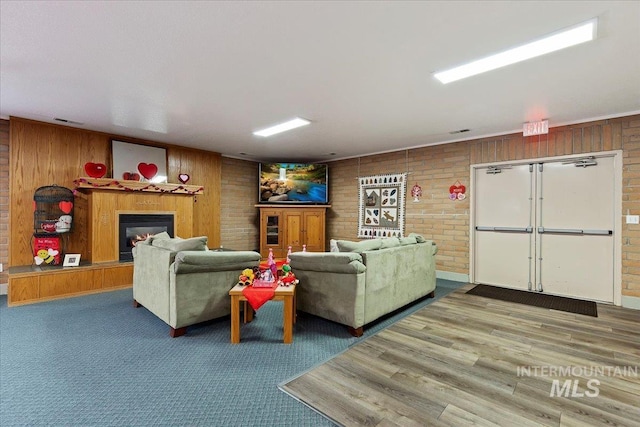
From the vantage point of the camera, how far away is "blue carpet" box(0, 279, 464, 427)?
1.87 meters

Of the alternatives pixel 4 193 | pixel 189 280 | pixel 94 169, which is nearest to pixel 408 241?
pixel 189 280

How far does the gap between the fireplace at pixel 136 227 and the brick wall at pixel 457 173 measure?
3778mm

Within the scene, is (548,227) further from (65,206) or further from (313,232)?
(65,206)

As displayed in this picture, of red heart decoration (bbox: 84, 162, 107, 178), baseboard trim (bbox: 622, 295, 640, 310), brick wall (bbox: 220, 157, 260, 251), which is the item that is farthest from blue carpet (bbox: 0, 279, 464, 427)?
brick wall (bbox: 220, 157, 260, 251)

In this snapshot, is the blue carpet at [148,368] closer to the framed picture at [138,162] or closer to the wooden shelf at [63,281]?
the wooden shelf at [63,281]

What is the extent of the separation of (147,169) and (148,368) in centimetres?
412

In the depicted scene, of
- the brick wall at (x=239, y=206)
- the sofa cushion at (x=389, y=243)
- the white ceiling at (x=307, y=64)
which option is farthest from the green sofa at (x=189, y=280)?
the brick wall at (x=239, y=206)

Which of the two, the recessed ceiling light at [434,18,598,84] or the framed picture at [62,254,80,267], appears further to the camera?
the framed picture at [62,254,80,267]

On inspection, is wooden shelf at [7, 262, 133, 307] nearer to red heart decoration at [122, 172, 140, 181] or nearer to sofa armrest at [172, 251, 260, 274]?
red heart decoration at [122, 172, 140, 181]

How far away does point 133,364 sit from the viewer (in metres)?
2.47

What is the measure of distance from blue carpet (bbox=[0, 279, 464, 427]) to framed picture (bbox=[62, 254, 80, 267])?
2.69 ft

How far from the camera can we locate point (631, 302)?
3.97m

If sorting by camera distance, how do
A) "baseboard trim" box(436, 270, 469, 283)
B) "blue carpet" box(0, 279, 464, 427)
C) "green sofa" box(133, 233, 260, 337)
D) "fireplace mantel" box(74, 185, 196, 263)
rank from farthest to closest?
1. "baseboard trim" box(436, 270, 469, 283)
2. "fireplace mantel" box(74, 185, 196, 263)
3. "green sofa" box(133, 233, 260, 337)
4. "blue carpet" box(0, 279, 464, 427)

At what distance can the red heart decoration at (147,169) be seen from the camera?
542 cm
